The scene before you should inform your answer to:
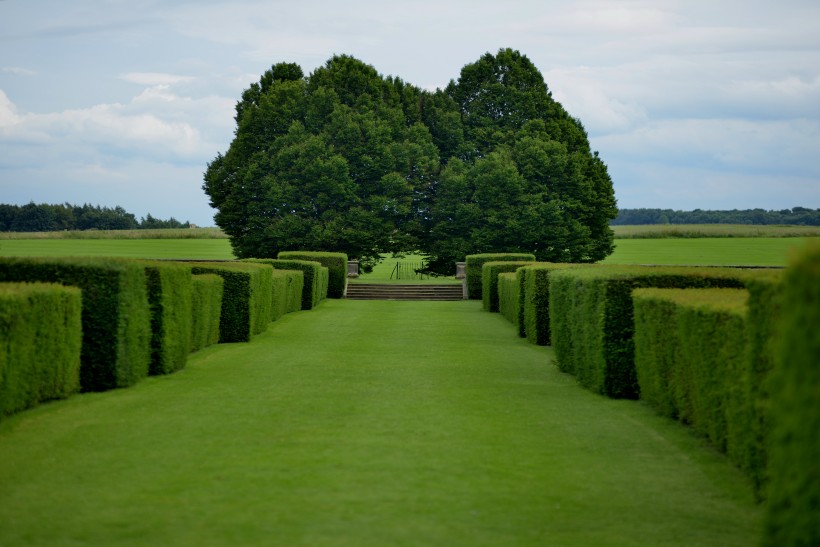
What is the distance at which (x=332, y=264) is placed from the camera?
44.3 meters

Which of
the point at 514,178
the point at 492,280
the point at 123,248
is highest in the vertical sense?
the point at 514,178

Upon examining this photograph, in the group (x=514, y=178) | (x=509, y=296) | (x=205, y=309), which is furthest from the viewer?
(x=514, y=178)

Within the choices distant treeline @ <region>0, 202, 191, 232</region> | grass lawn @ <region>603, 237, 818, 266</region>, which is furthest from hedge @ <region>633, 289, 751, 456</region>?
distant treeline @ <region>0, 202, 191, 232</region>

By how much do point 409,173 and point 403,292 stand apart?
11.7m

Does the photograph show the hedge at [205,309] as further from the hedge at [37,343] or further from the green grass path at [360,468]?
the hedge at [37,343]

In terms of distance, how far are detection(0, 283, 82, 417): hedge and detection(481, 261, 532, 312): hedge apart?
23738 mm

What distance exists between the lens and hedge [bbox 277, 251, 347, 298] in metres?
44.1

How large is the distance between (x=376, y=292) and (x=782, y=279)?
129ft

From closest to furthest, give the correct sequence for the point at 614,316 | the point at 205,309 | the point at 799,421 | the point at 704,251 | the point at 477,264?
the point at 799,421
the point at 614,316
the point at 205,309
the point at 477,264
the point at 704,251

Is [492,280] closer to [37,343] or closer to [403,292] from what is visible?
[403,292]

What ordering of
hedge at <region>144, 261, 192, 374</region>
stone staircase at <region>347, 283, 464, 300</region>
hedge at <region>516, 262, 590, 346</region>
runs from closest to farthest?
hedge at <region>144, 261, 192, 374</region>
hedge at <region>516, 262, 590, 346</region>
stone staircase at <region>347, 283, 464, 300</region>

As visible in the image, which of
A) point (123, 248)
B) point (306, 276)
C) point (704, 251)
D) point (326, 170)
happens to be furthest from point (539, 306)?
point (123, 248)

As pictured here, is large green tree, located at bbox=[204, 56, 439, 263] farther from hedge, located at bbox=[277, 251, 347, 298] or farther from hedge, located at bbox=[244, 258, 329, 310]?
hedge, located at bbox=[244, 258, 329, 310]

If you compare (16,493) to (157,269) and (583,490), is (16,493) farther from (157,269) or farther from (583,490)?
A: (157,269)
